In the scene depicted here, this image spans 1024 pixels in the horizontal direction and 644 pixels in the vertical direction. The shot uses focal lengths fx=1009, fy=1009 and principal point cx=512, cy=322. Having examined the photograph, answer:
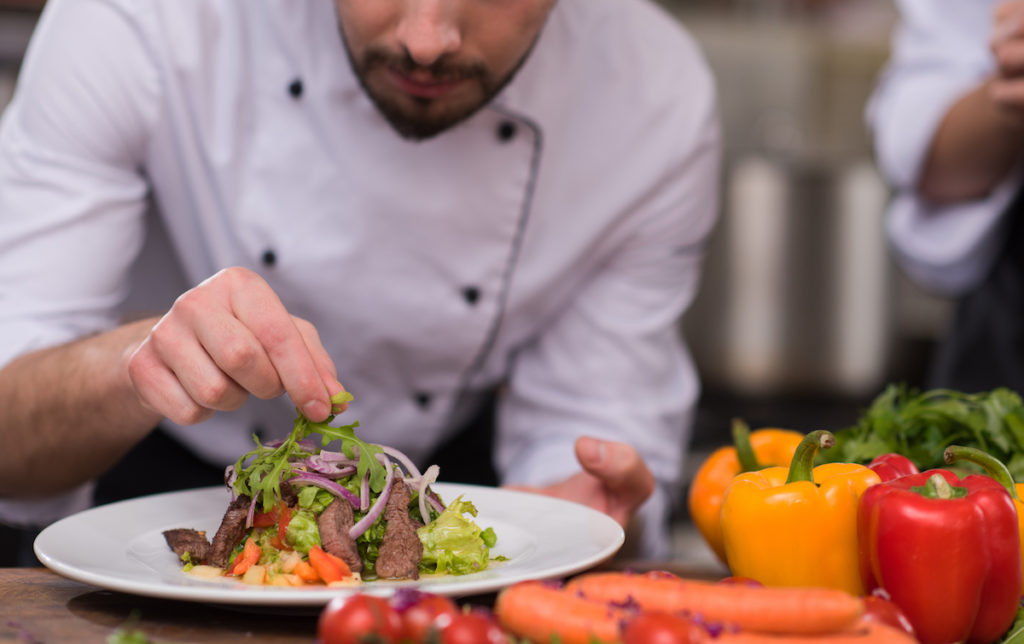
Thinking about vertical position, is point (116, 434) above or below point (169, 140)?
below

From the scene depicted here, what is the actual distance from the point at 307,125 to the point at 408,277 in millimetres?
315

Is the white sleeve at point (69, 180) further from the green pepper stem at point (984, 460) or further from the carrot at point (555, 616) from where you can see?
the green pepper stem at point (984, 460)

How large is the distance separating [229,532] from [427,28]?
2.16 feet

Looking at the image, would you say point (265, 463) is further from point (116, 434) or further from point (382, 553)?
point (116, 434)

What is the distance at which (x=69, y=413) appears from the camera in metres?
1.42

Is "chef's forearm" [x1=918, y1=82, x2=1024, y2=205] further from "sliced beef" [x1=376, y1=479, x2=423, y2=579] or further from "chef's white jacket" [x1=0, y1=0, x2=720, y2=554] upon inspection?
"sliced beef" [x1=376, y1=479, x2=423, y2=579]

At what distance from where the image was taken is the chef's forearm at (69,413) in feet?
4.44

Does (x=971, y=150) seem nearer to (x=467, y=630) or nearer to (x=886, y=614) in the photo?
(x=886, y=614)

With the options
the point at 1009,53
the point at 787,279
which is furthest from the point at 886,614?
the point at 787,279

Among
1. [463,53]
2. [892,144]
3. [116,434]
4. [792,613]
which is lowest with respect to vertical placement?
[116,434]

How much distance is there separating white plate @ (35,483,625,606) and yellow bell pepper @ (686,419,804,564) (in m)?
0.22

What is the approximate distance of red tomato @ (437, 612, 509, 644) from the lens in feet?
2.43

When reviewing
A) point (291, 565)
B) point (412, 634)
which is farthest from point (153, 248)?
point (412, 634)

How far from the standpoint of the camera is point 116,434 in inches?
56.1
